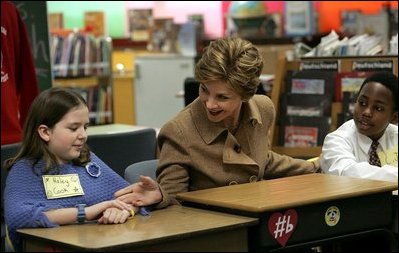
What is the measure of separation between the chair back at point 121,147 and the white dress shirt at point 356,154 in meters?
1.27

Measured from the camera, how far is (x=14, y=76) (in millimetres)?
4625

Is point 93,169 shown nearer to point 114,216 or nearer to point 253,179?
point 114,216

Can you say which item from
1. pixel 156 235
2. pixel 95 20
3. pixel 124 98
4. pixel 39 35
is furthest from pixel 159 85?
pixel 156 235

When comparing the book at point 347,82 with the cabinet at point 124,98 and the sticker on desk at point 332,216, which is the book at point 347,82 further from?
the cabinet at point 124,98

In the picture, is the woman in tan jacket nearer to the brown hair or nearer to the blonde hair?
the blonde hair

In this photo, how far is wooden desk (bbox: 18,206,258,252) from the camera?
205 centimetres

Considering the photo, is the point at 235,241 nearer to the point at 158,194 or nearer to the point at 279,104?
the point at 158,194

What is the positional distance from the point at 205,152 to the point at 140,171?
12.7 inches

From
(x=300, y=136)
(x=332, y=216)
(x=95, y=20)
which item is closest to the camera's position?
(x=332, y=216)

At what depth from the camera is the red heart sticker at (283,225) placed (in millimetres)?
2318

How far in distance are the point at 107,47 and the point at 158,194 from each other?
5367 millimetres

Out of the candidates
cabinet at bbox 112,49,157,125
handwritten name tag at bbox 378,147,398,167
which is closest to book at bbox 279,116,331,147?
handwritten name tag at bbox 378,147,398,167

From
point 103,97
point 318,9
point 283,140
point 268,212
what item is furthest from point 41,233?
point 318,9

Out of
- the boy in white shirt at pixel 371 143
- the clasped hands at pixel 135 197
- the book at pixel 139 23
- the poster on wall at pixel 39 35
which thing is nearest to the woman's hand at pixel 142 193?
the clasped hands at pixel 135 197
